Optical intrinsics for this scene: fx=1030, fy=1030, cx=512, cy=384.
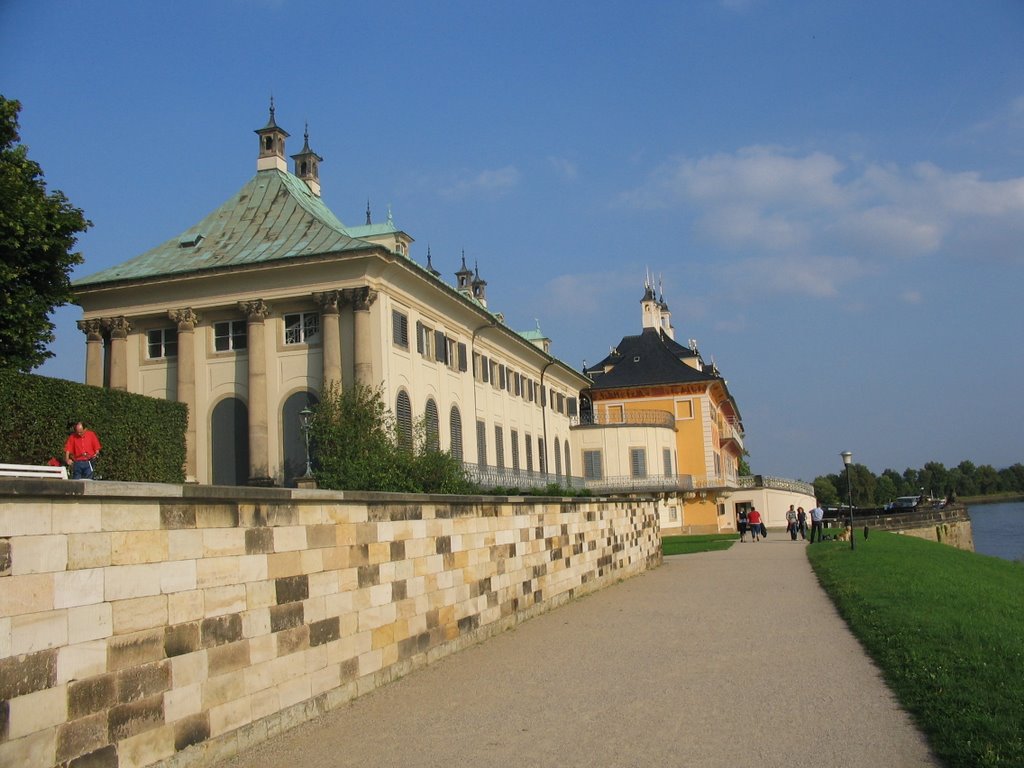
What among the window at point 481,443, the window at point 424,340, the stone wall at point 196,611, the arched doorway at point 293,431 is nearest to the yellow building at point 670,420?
the window at point 481,443

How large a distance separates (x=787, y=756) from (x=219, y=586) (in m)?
4.44

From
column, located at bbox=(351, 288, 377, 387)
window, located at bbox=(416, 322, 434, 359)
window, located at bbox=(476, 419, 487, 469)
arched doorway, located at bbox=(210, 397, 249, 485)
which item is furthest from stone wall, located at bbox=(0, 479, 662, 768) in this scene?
window, located at bbox=(476, 419, 487, 469)

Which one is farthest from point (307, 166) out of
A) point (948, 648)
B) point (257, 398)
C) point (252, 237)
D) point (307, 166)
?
point (948, 648)

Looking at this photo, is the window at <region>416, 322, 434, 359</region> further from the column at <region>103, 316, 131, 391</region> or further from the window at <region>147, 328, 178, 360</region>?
the column at <region>103, 316, 131, 391</region>

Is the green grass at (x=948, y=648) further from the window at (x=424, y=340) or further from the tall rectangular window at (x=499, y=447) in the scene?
the tall rectangular window at (x=499, y=447)

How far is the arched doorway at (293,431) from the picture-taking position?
126 feet

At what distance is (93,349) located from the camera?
41.8m

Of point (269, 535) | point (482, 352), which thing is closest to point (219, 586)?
point (269, 535)

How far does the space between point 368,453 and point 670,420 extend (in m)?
44.4

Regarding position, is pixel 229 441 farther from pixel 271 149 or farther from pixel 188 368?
pixel 271 149

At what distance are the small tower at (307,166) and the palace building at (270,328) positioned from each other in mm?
3109

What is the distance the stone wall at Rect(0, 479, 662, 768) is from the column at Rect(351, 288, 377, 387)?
955 inches

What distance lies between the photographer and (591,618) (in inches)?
666

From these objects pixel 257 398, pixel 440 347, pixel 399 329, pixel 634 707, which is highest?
pixel 399 329
